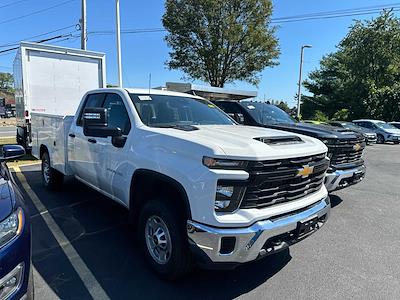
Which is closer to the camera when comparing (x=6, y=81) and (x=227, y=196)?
(x=227, y=196)

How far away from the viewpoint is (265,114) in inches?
305

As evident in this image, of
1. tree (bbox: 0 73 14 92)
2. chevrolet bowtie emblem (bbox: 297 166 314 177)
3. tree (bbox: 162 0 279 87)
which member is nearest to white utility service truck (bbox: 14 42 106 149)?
chevrolet bowtie emblem (bbox: 297 166 314 177)

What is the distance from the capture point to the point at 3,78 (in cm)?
10650

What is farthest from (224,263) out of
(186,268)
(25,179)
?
(25,179)

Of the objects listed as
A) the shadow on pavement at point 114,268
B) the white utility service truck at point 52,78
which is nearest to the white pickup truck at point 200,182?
the shadow on pavement at point 114,268

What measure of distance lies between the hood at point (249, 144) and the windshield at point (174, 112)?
50cm

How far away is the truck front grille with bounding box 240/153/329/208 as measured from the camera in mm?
2916

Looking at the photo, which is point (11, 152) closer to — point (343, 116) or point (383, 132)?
point (383, 132)

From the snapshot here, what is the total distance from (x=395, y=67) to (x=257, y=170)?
36552 millimetres

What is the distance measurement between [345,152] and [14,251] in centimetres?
524

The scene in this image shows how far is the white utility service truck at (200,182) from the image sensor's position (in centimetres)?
286

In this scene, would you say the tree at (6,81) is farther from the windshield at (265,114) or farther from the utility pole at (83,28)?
the windshield at (265,114)

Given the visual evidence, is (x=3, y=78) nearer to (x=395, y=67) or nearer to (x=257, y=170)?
(x=395, y=67)

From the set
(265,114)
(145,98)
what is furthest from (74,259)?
(265,114)
